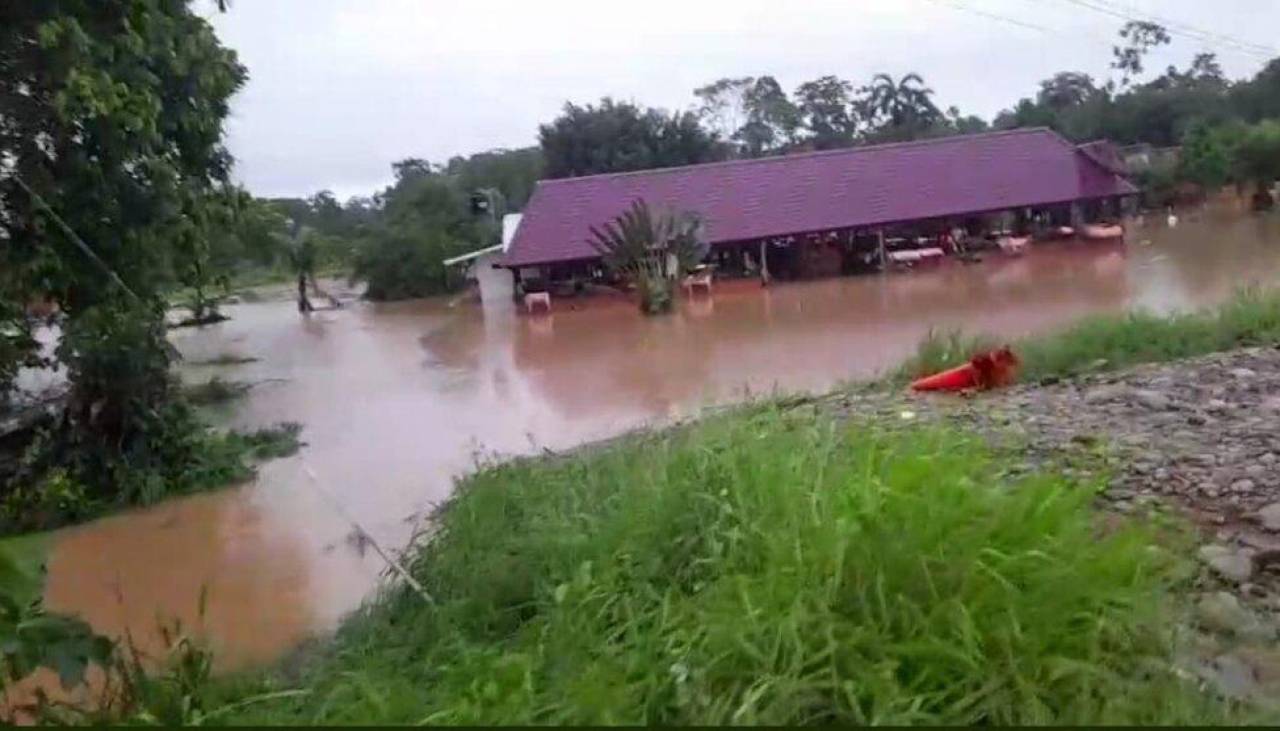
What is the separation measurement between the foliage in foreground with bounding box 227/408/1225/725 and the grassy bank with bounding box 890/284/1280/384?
19.3 feet

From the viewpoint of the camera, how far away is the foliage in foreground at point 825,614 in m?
2.68

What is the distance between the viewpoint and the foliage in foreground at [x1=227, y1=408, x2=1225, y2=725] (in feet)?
8.78

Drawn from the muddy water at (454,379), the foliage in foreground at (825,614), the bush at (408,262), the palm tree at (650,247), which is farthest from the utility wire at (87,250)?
the bush at (408,262)

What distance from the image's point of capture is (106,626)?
745 cm

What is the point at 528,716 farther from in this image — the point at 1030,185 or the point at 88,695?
the point at 1030,185

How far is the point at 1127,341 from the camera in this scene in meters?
10.1

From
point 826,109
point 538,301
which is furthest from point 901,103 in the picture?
point 538,301

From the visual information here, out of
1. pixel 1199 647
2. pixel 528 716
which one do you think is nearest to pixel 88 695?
pixel 528 716

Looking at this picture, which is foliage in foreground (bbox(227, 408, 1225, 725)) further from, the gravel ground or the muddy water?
Answer: the muddy water

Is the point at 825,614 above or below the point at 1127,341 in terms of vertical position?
above

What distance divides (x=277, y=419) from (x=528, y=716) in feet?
42.5

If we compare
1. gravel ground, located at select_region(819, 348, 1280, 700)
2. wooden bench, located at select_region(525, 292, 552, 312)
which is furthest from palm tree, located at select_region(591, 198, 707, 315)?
gravel ground, located at select_region(819, 348, 1280, 700)

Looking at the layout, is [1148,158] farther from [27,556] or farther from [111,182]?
[27,556]

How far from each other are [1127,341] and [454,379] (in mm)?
9476
